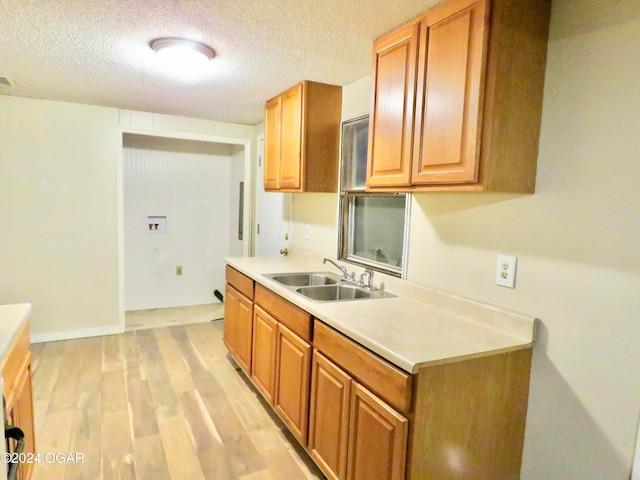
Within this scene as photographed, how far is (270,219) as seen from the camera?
410 cm

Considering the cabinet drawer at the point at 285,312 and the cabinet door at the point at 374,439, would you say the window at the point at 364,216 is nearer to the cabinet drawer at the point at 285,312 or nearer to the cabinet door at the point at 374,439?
the cabinet drawer at the point at 285,312

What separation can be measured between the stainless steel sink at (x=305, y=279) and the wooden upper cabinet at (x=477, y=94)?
48.2 inches

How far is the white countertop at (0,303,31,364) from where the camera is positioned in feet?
4.36

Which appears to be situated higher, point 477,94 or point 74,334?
point 477,94

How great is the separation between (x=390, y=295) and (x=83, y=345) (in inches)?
114

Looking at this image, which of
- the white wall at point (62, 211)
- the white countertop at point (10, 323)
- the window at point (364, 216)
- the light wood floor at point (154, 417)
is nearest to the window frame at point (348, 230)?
the window at point (364, 216)

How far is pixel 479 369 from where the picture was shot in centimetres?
148

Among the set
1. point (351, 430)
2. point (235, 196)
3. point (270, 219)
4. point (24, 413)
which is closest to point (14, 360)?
point (24, 413)

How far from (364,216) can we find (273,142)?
1.00m

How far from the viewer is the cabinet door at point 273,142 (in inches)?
121

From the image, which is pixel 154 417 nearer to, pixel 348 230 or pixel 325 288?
pixel 325 288

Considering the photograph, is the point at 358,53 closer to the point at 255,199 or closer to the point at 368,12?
the point at 368,12

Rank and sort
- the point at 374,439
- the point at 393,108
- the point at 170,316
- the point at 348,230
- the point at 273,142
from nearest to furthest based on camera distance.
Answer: the point at 374,439, the point at 393,108, the point at 348,230, the point at 273,142, the point at 170,316

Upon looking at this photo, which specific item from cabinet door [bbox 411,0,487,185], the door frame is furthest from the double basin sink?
the door frame
